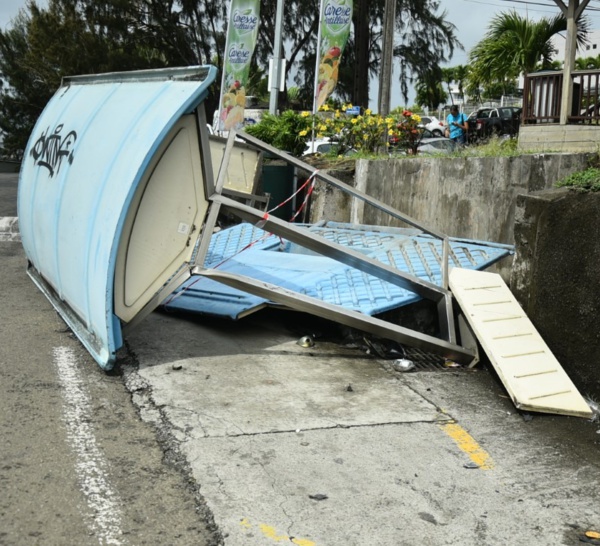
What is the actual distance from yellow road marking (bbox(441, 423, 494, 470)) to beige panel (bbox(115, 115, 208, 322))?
7.43 feet

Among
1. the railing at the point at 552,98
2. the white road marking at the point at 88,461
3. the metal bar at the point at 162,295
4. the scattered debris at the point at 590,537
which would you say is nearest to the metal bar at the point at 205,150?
the metal bar at the point at 162,295

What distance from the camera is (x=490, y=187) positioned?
26.9 ft

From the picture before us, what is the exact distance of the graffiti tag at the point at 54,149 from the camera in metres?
6.83

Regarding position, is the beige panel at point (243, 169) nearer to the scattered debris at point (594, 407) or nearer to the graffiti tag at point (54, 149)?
the graffiti tag at point (54, 149)

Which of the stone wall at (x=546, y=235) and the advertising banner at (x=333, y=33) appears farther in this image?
the advertising banner at (x=333, y=33)

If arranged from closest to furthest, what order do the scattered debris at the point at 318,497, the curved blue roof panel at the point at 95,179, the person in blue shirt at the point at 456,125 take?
the scattered debris at the point at 318,497, the curved blue roof panel at the point at 95,179, the person in blue shirt at the point at 456,125

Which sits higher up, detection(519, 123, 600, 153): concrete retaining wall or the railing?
the railing

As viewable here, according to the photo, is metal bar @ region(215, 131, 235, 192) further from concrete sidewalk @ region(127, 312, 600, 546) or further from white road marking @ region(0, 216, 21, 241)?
white road marking @ region(0, 216, 21, 241)

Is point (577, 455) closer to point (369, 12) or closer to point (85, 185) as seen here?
point (85, 185)

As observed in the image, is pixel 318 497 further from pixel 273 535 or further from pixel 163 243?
pixel 163 243

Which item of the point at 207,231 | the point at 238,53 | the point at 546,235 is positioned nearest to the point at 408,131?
the point at 546,235

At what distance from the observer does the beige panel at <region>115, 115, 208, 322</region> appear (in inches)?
217

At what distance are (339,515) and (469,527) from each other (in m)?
0.59

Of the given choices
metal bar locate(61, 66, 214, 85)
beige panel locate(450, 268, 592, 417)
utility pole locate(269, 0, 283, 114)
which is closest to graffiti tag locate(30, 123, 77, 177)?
metal bar locate(61, 66, 214, 85)
